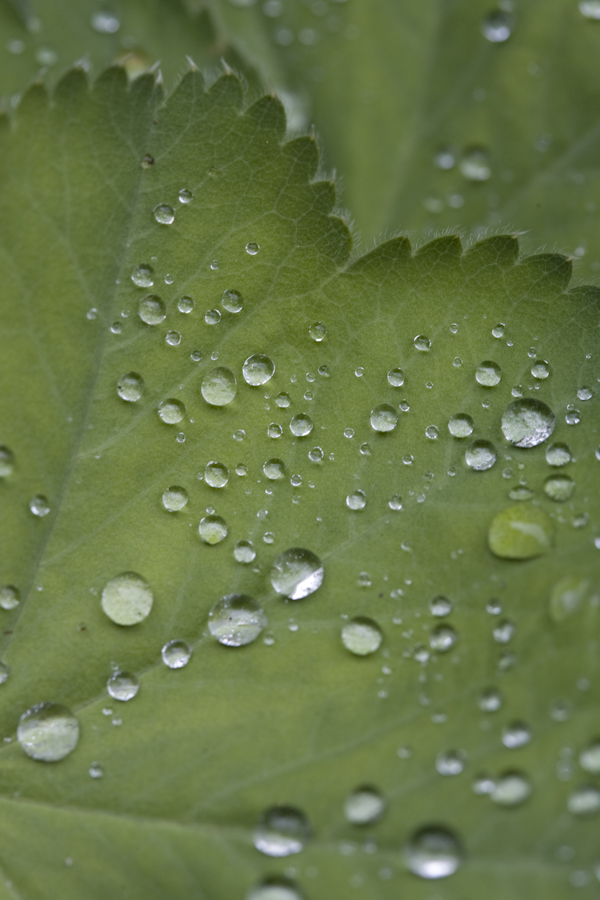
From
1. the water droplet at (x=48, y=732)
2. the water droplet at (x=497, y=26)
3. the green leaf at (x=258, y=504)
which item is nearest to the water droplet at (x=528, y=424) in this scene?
the green leaf at (x=258, y=504)

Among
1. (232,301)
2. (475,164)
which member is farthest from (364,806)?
(475,164)

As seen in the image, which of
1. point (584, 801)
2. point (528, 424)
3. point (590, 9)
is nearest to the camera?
point (584, 801)

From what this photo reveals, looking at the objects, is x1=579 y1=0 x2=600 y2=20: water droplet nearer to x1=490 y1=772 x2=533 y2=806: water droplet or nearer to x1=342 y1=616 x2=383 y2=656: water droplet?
x1=342 y1=616 x2=383 y2=656: water droplet

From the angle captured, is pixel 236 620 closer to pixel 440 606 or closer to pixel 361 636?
pixel 361 636

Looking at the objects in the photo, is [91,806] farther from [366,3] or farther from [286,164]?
A: [366,3]

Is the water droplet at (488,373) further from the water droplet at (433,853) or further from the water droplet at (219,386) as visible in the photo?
the water droplet at (433,853)
